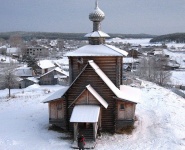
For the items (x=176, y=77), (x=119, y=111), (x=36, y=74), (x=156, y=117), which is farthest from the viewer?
(x=176, y=77)

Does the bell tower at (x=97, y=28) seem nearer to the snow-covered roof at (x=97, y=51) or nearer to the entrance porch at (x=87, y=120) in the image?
the snow-covered roof at (x=97, y=51)

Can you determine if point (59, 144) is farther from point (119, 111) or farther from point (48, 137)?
point (119, 111)

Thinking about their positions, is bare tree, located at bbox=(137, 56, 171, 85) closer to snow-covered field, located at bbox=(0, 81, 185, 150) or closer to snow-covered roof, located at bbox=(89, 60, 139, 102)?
snow-covered field, located at bbox=(0, 81, 185, 150)

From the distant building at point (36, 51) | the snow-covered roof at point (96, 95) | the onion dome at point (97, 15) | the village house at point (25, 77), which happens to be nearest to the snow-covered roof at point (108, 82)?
the snow-covered roof at point (96, 95)

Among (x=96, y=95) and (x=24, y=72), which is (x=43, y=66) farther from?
(x=96, y=95)

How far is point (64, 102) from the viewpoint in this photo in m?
17.9

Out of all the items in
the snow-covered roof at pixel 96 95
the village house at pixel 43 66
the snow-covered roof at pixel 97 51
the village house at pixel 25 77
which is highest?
the snow-covered roof at pixel 97 51

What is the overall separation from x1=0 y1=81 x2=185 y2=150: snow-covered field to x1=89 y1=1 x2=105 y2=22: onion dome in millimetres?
7666

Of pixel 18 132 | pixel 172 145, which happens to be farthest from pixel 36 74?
pixel 172 145

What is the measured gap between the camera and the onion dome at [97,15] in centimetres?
1903

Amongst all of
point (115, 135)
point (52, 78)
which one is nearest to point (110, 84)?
point (115, 135)

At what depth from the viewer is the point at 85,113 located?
1595 cm

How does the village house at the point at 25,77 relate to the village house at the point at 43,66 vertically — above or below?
below

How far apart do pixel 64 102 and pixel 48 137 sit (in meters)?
2.46
